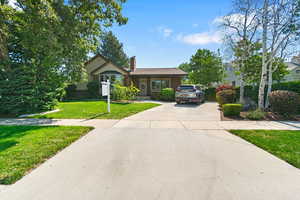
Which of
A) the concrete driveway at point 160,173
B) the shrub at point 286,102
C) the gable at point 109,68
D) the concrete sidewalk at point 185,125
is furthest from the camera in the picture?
the gable at point 109,68

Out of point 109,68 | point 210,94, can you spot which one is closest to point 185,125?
point 210,94

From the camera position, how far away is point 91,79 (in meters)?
20.5

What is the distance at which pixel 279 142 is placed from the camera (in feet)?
14.2

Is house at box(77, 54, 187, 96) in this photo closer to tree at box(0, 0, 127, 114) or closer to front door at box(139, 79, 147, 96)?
front door at box(139, 79, 147, 96)

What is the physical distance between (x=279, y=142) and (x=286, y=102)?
491 cm

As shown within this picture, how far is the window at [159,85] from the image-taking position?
68.8 feet

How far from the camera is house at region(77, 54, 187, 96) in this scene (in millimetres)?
19297

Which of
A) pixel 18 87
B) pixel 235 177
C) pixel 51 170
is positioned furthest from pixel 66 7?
pixel 235 177

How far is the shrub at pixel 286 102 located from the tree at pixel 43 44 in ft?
34.0

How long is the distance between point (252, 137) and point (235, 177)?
279cm

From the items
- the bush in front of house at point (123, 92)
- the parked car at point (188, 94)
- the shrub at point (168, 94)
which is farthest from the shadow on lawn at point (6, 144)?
the shrub at point (168, 94)

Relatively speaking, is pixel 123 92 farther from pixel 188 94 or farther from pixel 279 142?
pixel 279 142

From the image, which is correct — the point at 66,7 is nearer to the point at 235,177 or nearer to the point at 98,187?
the point at 98,187

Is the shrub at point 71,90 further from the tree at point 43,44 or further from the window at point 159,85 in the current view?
the window at point 159,85
